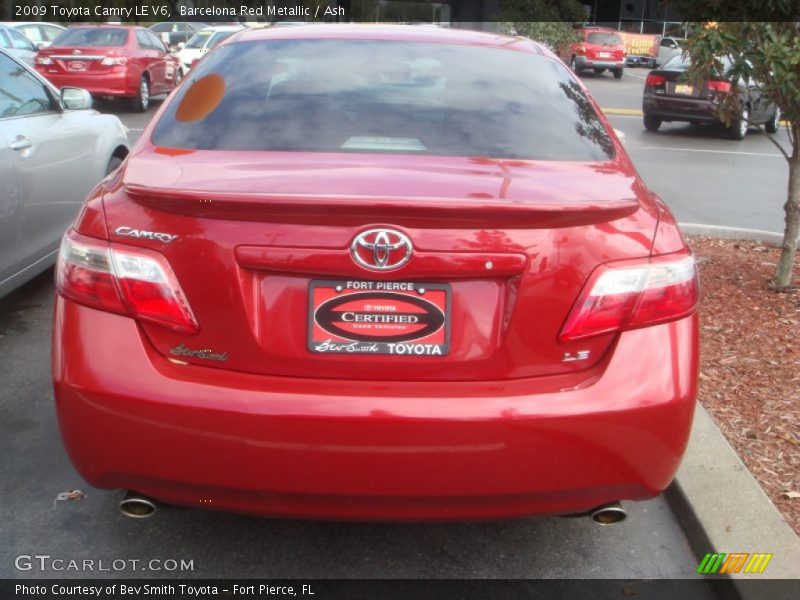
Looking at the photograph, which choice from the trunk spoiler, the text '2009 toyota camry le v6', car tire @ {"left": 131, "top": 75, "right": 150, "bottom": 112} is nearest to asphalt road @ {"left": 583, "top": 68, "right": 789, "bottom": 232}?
the text '2009 toyota camry le v6'

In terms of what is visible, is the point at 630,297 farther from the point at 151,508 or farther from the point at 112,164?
the point at 112,164

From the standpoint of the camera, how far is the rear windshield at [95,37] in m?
16.4

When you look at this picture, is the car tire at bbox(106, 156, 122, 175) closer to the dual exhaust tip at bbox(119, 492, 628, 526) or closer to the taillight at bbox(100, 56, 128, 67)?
the dual exhaust tip at bbox(119, 492, 628, 526)

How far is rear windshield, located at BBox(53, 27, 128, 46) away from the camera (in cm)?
1644

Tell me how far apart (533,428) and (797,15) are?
157 inches

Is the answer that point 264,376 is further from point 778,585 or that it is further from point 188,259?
point 778,585

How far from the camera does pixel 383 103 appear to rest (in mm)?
3053

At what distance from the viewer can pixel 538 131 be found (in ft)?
9.66

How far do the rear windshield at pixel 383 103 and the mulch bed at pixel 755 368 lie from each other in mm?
1553

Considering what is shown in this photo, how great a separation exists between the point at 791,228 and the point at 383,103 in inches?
146

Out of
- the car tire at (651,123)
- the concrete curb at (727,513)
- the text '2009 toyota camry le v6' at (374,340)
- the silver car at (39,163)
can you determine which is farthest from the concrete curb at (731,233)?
the car tire at (651,123)

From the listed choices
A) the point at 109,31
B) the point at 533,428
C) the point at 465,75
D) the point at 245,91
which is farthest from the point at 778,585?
the point at 109,31

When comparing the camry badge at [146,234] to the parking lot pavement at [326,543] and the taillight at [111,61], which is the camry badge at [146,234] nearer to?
the parking lot pavement at [326,543]

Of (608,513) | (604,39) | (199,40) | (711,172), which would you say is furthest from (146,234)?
(604,39)
